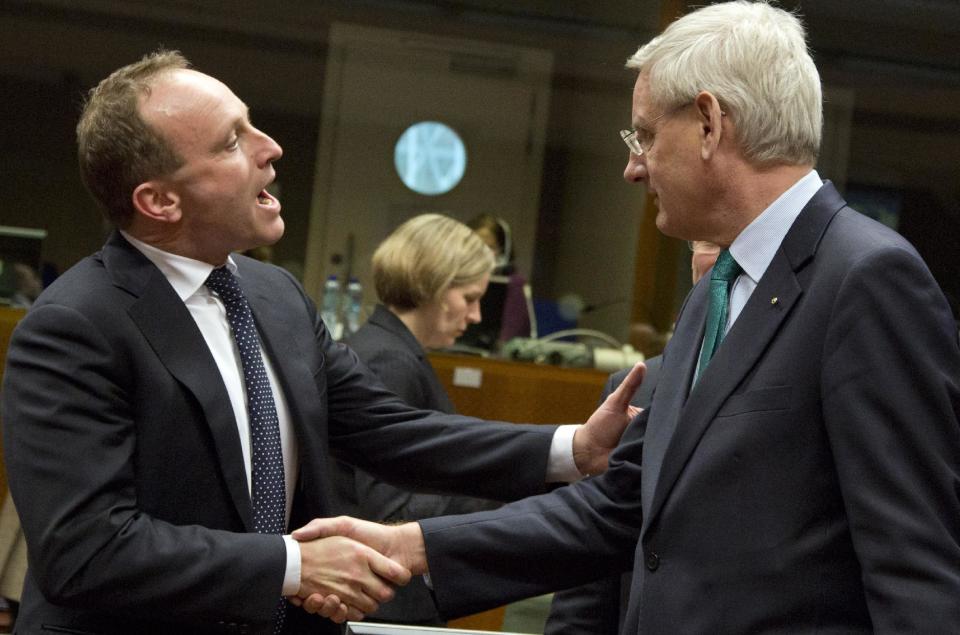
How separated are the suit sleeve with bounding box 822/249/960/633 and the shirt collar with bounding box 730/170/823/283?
22 cm

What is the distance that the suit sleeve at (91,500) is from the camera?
1833mm

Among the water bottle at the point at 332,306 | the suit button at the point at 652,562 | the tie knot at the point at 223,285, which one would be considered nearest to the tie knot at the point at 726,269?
the suit button at the point at 652,562

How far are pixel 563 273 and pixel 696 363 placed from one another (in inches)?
336

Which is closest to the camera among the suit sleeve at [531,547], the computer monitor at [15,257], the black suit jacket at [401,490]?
the suit sleeve at [531,547]

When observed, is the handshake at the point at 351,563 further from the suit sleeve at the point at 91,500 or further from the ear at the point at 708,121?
the ear at the point at 708,121

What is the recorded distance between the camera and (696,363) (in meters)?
1.86

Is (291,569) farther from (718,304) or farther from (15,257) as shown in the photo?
(15,257)

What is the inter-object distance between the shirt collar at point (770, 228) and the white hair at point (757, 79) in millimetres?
43

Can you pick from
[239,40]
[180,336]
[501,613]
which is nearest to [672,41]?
[180,336]

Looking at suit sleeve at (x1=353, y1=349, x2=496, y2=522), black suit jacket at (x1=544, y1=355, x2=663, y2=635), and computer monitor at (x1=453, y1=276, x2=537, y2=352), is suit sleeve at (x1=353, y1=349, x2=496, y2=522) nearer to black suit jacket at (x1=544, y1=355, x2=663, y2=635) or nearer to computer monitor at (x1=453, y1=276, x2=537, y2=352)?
black suit jacket at (x1=544, y1=355, x2=663, y2=635)

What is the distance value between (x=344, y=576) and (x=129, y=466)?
41 cm

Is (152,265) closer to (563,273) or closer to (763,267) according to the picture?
(763,267)

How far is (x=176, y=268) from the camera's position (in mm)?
2072

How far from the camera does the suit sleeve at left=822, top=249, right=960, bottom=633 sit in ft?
4.85
